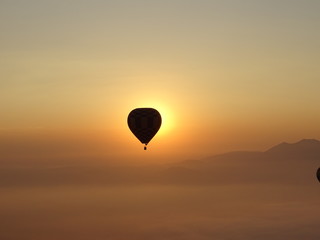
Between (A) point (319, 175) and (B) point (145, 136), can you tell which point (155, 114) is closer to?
(B) point (145, 136)

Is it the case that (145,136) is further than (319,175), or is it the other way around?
(319,175)

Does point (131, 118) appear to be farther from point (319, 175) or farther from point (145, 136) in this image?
point (319, 175)

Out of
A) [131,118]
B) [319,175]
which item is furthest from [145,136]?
[319,175]
